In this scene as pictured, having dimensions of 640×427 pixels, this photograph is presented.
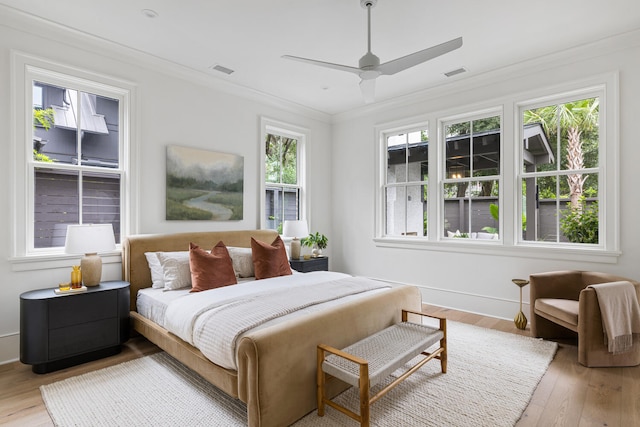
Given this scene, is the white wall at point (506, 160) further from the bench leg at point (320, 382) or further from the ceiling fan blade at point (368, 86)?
the bench leg at point (320, 382)

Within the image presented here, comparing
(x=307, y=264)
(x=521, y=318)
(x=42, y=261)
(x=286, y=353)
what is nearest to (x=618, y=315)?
(x=521, y=318)

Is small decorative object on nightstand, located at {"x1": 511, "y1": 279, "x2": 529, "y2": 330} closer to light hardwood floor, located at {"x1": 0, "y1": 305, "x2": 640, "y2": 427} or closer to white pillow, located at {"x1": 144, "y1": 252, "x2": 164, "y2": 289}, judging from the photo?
light hardwood floor, located at {"x1": 0, "y1": 305, "x2": 640, "y2": 427}

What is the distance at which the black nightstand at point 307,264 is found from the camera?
4.75 m

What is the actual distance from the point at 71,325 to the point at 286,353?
6.51ft

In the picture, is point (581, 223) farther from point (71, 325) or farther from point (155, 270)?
point (71, 325)

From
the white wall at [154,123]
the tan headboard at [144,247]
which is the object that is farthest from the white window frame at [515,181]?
the tan headboard at [144,247]

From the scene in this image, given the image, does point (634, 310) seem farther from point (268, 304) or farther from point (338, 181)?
point (338, 181)

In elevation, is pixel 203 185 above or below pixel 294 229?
above

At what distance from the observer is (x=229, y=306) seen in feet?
8.21

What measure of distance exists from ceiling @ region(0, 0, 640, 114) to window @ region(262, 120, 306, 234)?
126 cm

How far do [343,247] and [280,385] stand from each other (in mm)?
3923

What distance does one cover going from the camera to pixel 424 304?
4738 millimetres

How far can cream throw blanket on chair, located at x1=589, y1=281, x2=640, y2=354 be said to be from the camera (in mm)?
2705

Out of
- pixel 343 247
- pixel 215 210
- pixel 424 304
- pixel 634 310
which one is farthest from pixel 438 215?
pixel 215 210
